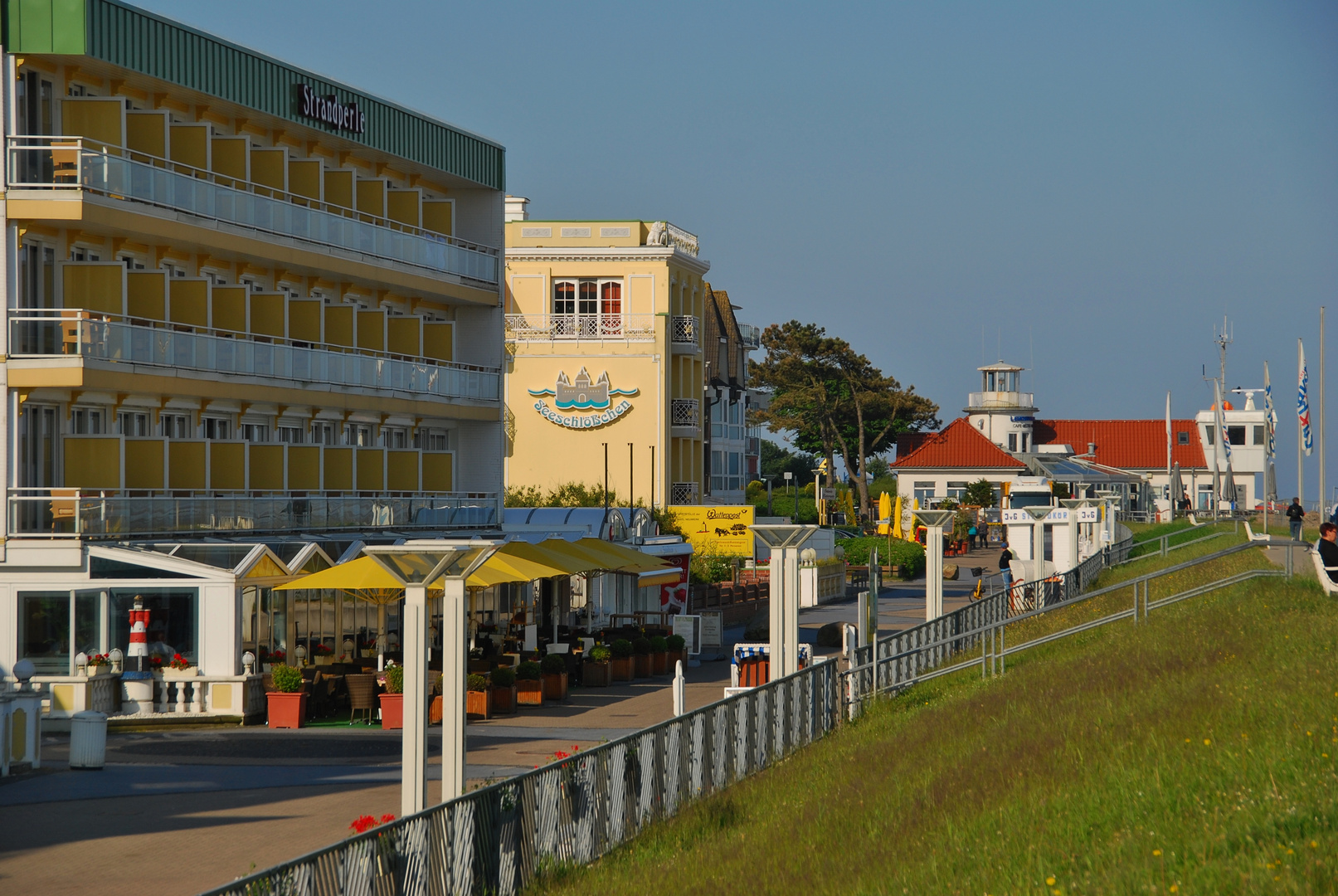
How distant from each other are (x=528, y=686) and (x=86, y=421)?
346 inches

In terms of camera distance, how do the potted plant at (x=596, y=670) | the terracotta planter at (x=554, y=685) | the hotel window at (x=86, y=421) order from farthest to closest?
the potted plant at (x=596, y=670)
the terracotta planter at (x=554, y=685)
the hotel window at (x=86, y=421)

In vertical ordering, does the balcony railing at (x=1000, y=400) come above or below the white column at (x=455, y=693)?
above

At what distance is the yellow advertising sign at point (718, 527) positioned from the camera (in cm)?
4906

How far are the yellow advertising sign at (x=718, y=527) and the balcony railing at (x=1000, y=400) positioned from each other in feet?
246

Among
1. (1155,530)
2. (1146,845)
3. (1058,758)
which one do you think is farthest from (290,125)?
(1155,530)

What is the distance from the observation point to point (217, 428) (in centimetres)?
2994

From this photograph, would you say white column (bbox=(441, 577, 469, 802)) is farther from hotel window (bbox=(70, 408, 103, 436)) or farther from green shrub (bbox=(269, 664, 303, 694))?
hotel window (bbox=(70, 408, 103, 436))

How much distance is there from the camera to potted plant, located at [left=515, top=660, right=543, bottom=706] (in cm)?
2528

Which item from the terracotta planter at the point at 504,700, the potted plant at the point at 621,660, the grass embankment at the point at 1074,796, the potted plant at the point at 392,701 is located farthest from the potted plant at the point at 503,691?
the grass embankment at the point at 1074,796

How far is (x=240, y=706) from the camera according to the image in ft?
75.5

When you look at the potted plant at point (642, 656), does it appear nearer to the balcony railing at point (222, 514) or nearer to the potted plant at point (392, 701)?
the balcony railing at point (222, 514)

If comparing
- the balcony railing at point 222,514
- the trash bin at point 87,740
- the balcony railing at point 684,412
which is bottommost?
the trash bin at point 87,740

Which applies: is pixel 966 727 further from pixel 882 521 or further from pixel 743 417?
pixel 743 417

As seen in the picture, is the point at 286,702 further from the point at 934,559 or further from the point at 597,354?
the point at 597,354
